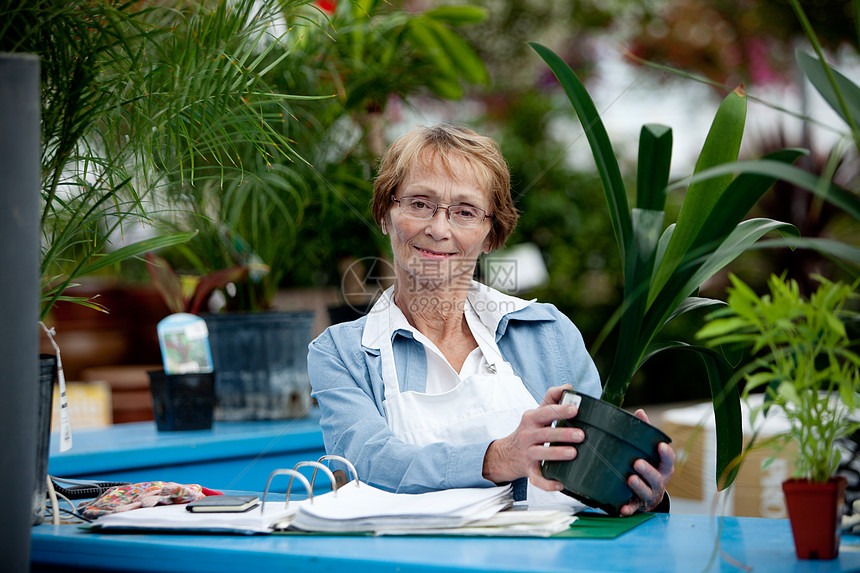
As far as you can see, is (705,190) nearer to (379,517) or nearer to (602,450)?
(602,450)

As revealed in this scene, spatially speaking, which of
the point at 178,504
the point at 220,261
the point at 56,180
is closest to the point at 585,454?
the point at 178,504

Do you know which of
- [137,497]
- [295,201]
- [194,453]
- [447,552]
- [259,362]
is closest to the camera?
[447,552]

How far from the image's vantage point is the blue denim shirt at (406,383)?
1.34 m

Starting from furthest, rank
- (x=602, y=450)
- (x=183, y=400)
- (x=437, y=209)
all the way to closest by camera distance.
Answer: (x=183, y=400) → (x=437, y=209) → (x=602, y=450)

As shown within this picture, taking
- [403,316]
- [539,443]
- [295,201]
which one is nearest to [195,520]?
[539,443]

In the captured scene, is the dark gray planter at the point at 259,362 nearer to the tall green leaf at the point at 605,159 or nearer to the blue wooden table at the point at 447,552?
the blue wooden table at the point at 447,552

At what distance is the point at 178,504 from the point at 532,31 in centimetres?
587

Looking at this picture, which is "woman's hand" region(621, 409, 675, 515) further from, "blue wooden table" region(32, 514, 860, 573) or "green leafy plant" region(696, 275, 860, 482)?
"green leafy plant" region(696, 275, 860, 482)

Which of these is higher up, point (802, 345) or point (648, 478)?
point (802, 345)

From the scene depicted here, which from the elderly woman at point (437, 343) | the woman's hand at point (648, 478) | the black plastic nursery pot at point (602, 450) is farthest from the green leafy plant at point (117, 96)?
the woman's hand at point (648, 478)

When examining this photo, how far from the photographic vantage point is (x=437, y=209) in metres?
1.66

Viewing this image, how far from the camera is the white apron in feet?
4.91

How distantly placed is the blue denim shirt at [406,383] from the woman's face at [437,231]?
0.14m

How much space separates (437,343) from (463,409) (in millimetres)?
216
